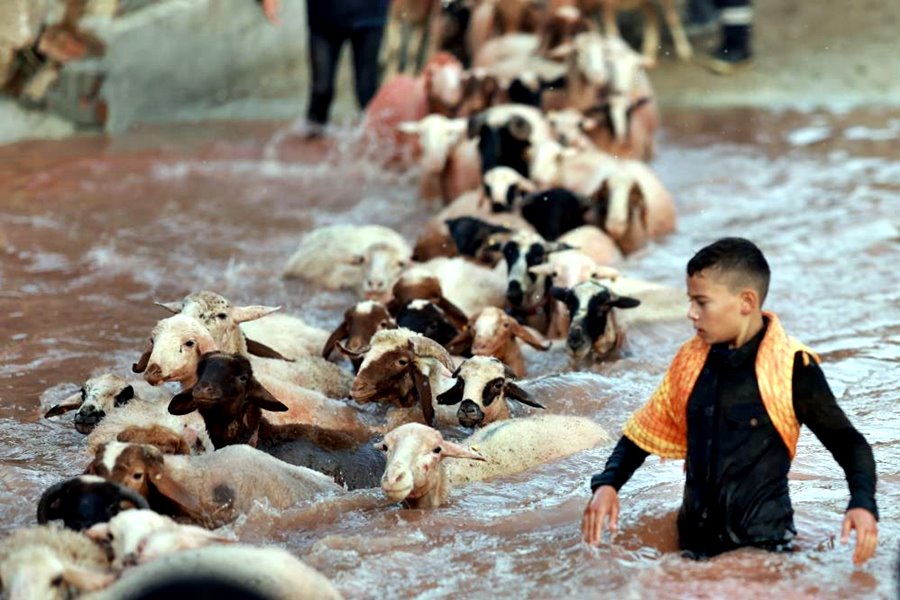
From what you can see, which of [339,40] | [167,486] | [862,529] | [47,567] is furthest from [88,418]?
[339,40]

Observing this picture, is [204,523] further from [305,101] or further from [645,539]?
[305,101]

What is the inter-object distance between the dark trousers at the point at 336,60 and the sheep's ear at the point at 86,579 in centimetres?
1004

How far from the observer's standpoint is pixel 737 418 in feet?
14.4

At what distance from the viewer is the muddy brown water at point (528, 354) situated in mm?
4645

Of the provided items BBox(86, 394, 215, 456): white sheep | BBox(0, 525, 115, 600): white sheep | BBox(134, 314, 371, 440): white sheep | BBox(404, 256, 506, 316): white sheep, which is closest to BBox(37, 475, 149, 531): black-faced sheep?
BBox(0, 525, 115, 600): white sheep

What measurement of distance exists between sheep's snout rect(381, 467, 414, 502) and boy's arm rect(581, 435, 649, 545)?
2.16 feet

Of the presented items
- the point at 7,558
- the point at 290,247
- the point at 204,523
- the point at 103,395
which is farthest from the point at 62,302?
the point at 7,558

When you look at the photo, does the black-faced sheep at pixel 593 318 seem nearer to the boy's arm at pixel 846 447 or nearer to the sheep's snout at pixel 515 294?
the sheep's snout at pixel 515 294

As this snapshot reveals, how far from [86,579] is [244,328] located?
3399mm

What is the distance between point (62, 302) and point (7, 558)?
16.4 feet

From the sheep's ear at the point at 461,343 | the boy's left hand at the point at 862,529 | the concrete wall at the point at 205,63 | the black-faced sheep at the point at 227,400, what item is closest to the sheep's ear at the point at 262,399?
the black-faced sheep at the point at 227,400

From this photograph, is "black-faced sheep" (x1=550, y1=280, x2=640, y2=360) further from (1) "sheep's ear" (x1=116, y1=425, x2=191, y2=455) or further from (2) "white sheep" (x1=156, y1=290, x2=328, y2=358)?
(1) "sheep's ear" (x1=116, y1=425, x2=191, y2=455)

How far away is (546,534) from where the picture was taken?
16.3 feet

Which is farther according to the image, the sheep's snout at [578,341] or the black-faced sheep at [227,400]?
the sheep's snout at [578,341]
